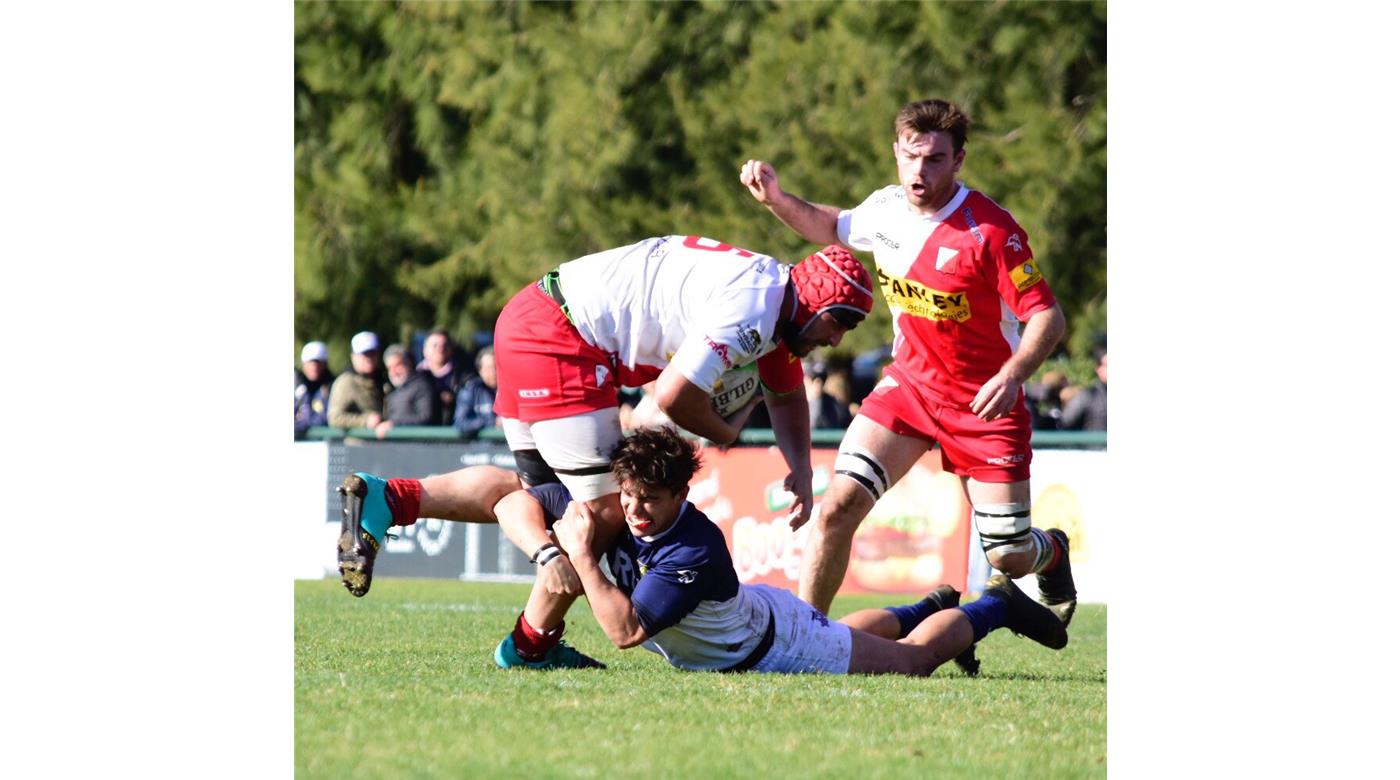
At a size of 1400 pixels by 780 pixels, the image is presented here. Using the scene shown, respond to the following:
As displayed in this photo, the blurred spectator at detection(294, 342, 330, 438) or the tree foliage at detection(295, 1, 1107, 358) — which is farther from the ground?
the tree foliage at detection(295, 1, 1107, 358)

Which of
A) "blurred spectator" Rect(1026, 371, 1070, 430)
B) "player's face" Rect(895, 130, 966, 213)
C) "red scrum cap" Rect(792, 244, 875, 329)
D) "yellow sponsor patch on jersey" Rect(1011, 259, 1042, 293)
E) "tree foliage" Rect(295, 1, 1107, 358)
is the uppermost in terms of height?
"tree foliage" Rect(295, 1, 1107, 358)

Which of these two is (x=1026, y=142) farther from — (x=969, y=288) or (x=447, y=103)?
(x=969, y=288)

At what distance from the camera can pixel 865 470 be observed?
332 inches

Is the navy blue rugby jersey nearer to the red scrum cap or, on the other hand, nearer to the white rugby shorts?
the white rugby shorts

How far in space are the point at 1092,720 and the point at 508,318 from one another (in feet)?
9.25

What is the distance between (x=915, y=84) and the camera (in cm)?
1944

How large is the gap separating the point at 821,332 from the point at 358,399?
960cm

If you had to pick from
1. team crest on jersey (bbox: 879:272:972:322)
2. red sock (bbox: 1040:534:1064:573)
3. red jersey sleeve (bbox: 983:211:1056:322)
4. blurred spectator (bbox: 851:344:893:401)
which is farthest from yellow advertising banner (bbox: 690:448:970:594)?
red jersey sleeve (bbox: 983:211:1056:322)

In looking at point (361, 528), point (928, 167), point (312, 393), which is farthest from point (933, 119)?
point (312, 393)

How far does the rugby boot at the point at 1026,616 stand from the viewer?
25.8 ft

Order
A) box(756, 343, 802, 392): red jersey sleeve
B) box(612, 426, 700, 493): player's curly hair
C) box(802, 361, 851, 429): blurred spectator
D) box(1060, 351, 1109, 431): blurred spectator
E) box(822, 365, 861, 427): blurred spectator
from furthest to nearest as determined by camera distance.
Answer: box(822, 365, 861, 427): blurred spectator → box(802, 361, 851, 429): blurred spectator → box(1060, 351, 1109, 431): blurred spectator → box(756, 343, 802, 392): red jersey sleeve → box(612, 426, 700, 493): player's curly hair

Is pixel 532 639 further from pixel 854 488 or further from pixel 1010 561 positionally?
pixel 1010 561

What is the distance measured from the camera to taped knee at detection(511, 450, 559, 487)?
7691 millimetres

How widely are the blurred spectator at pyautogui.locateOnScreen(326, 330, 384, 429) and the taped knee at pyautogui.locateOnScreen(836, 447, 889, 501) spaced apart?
8.01 meters
